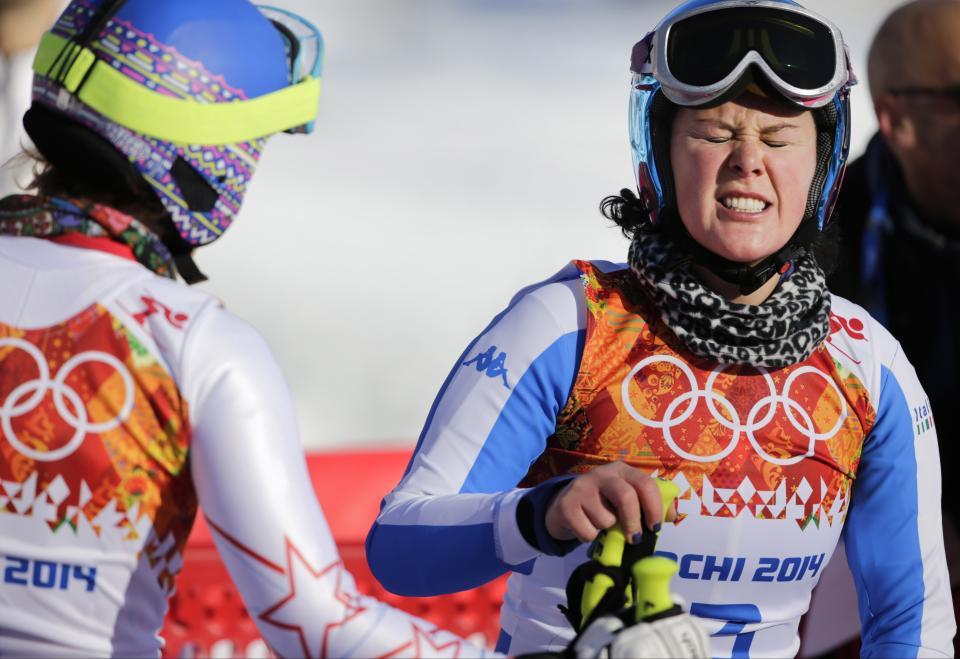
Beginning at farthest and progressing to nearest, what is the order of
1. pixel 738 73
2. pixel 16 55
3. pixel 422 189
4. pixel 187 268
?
pixel 422 189 < pixel 16 55 < pixel 738 73 < pixel 187 268

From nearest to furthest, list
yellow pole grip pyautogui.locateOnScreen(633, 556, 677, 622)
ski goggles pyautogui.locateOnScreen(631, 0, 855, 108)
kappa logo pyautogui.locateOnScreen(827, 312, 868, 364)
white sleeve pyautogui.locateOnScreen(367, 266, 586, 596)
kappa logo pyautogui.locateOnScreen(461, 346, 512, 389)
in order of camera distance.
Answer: yellow pole grip pyautogui.locateOnScreen(633, 556, 677, 622), white sleeve pyautogui.locateOnScreen(367, 266, 586, 596), kappa logo pyautogui.locateOnScreen(461, 346, 512, 389), ski goggles pyautogui.locateOnScreen(631, 0, 855, 108), kappa logo pyautogui.locateOnScreen(827, 312, 868, 364)

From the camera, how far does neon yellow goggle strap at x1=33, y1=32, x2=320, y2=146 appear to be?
2250 millimetres

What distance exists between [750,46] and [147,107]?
3.97 feet

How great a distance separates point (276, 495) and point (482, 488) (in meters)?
0.60

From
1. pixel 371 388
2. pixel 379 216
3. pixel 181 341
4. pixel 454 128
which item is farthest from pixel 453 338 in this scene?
pixel 181 341

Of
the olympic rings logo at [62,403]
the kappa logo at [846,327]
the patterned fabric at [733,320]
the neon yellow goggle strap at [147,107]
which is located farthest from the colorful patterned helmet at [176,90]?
the kappa logo at [846,327]

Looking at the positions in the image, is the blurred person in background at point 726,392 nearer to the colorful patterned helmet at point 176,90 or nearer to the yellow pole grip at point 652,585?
the yellow pole grip at point 652,585

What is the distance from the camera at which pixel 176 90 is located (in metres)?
2.27

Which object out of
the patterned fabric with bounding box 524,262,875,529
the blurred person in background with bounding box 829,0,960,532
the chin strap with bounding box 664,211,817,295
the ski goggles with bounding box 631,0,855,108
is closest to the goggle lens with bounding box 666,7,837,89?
the ski goggles with bounding box 631,0,855,108

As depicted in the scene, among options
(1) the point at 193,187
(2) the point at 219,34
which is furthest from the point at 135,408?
(2) the point at 219,34

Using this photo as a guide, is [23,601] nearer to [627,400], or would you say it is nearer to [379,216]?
[627,400]

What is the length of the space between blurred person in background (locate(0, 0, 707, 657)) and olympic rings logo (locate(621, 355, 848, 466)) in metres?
0.64

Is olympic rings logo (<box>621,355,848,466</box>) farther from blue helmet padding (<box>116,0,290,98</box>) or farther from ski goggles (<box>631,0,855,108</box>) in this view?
blue helmet padding (<box>116,0,290,98</box>)

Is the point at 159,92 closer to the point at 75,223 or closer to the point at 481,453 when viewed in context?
the point at 75,223
